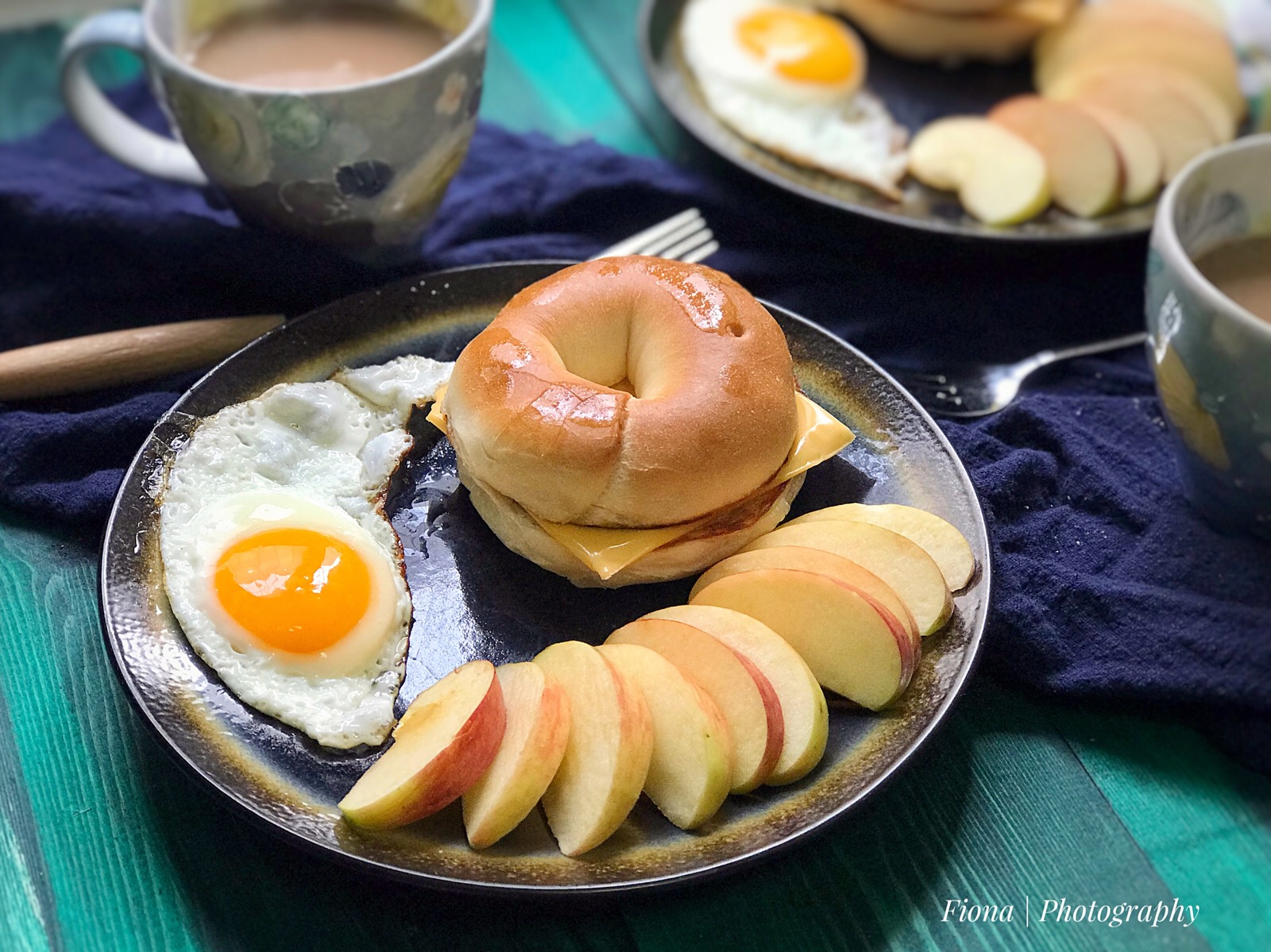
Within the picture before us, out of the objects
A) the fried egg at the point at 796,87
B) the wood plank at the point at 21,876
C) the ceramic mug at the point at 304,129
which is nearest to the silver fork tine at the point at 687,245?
the fried egg at the point at 796,87

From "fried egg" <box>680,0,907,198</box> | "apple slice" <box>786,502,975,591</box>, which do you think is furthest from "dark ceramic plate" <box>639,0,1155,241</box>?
"apple slice" <box>786,502,975,591</box>

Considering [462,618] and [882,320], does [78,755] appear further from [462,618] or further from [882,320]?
[882,320]

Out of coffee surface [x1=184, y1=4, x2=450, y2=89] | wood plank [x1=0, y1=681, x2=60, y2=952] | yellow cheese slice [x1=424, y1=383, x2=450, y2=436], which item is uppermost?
coffee surface [x1=184, y1=4, x2=450, y2=89]

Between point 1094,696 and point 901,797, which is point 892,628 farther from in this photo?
point 1094,696

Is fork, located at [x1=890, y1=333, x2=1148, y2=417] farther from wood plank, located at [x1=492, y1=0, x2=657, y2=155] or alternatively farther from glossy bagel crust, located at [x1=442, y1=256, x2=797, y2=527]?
wood plank, located at [x1=492, y1=0, x2=657, y2=155]

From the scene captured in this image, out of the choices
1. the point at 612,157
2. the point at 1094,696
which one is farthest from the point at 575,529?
the point at 612,157

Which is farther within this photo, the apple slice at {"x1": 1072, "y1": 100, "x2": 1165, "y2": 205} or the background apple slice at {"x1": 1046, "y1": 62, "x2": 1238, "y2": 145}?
the background apple slice at {"x1": 1046, "y1": 62, "x2": 1238, "y2": 145}
